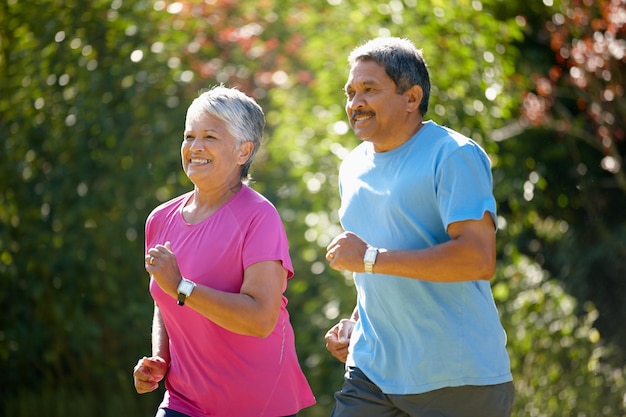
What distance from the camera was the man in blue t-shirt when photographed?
2.92 m

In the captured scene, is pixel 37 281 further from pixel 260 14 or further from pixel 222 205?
pixel 222 205

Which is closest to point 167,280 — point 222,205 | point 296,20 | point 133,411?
point 222,205

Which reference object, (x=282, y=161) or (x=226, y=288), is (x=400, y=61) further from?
(x=282, y=161)

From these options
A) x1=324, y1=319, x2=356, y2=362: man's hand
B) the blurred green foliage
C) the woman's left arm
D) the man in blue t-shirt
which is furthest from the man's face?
the blurred green foliage

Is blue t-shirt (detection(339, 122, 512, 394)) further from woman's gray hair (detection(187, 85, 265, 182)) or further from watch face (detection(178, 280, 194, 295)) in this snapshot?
watch face (detection(178, 280, 194, 295))

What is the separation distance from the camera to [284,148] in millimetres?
6031

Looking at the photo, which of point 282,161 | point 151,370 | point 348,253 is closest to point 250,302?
point 348,253

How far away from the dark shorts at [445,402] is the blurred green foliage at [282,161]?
2.45 m

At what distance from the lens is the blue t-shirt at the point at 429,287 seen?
117 inches

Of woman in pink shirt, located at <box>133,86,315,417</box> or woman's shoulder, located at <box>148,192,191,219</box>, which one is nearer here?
woman in pink shirt, located at <box>133,86,315,417</box>

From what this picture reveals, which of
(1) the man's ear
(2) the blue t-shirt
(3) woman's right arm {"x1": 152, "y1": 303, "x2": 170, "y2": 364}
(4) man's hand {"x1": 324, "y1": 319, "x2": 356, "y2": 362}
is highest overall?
(1) the man's ear

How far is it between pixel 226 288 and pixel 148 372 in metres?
0.43

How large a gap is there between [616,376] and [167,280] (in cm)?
353

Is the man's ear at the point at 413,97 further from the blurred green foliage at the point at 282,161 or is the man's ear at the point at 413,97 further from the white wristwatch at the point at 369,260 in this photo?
the blurred green foliage at the point at 282,161
